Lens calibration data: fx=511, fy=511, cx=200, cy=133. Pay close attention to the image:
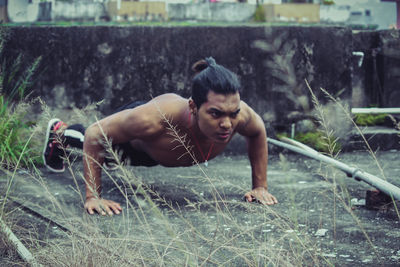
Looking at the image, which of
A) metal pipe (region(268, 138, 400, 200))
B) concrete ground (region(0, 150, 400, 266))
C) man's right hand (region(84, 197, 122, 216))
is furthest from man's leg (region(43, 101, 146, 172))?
metal pipe (region(268, 138, 400, 200))

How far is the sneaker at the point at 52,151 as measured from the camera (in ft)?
13.5

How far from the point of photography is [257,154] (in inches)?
136

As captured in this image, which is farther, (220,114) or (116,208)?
(116,208)

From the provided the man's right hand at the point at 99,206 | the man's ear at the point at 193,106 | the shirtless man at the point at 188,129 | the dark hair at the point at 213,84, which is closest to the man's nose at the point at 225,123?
the shirtless man at the point at 188,129

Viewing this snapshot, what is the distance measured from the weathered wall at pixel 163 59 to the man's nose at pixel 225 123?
6.82ft

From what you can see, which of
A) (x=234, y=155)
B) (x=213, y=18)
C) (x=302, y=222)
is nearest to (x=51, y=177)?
(x=234, y=155)

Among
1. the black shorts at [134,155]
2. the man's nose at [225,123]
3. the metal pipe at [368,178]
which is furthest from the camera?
the black shorts at [134,155]

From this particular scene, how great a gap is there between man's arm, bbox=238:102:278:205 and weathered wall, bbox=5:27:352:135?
1.51 m

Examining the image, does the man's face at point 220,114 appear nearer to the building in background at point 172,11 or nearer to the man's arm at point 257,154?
the man's arm at point 257,154

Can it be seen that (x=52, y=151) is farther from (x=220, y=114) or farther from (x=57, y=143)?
(x=220, y=114)

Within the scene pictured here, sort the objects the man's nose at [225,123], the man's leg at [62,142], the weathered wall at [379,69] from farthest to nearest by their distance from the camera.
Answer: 1. the weathered wall at [379,69]
2. the man's leg at [62,142]
3. the man's nose at [225,123]

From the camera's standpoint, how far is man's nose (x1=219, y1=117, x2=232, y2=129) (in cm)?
285

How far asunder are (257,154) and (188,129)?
0.54 m

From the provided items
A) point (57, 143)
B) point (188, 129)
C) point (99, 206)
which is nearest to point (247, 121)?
point (188, 129)
